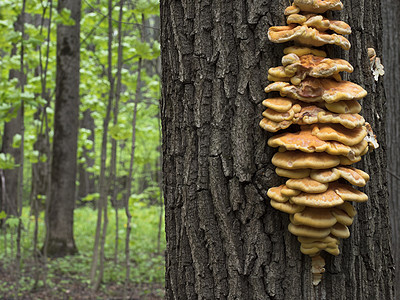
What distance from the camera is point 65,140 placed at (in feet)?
25.4

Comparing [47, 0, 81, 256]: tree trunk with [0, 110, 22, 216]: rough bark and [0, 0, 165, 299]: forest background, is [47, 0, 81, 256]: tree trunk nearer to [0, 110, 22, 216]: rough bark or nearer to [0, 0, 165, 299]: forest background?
[0, 0, 165, 299]: forest background

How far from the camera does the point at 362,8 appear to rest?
1.53 m

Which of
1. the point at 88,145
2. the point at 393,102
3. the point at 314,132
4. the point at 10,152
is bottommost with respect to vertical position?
the point at 314,132

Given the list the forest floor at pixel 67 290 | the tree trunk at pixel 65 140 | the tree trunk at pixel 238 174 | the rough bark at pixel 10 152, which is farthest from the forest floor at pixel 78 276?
the tree trunk at pixel 238 174

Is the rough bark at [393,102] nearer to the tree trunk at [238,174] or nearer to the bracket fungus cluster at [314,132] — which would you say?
the tree trunk at [238,174]

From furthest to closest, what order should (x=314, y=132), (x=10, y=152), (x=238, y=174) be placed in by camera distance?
1. (x=10, y=152)
2. (x=238, y=174)
3. (x=314, y=132)

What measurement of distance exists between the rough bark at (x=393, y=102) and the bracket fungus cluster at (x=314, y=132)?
1333mm

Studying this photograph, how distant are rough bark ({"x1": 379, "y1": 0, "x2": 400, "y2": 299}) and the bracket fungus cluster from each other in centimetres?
133

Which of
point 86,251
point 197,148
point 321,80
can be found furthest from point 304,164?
point 86,251

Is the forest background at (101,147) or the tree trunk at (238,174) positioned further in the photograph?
the forest background at (101,147)

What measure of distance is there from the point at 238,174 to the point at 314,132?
1.04 ft

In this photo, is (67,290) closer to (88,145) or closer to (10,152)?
(88,145)

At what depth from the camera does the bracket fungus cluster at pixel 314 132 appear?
49.3 inches

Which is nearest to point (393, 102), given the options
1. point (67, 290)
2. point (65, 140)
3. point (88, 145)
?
point (67, 290)
